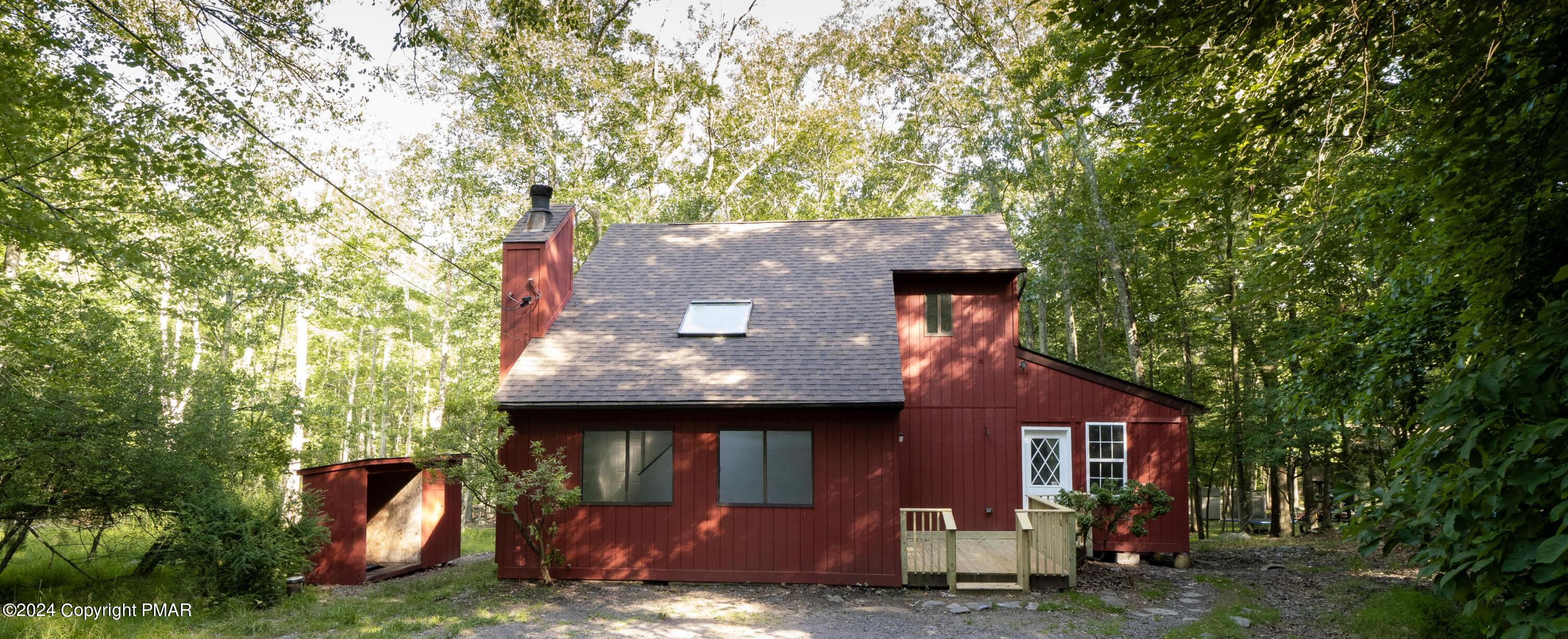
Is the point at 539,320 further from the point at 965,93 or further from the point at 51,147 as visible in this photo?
the point at 965,93

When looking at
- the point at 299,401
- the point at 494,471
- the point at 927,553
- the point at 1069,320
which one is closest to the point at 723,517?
the point at 927,553

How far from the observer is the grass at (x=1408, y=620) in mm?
7332

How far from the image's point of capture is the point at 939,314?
13.3 metres

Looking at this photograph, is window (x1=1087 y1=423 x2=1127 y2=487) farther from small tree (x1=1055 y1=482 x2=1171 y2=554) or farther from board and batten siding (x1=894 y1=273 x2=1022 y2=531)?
board and batten siding (x1=894 y1=273 x2=1022 y2=531)

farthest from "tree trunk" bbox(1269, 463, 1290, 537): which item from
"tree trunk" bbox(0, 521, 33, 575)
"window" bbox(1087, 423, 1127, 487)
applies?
"tree trunk" bbox(0, 521, 33, 575)

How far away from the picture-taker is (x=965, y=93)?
20.8 metres

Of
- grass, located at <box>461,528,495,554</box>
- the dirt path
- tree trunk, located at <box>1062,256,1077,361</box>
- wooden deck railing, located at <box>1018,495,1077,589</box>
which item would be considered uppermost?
tree trunk, located at <box>1062,256,1077,361</box>

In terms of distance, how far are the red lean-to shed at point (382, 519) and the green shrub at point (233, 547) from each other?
1051mm

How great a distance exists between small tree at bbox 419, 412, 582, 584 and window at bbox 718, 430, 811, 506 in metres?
1.93

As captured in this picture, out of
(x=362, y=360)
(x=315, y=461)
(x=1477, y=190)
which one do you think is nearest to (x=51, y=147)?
(x=315, y=461)

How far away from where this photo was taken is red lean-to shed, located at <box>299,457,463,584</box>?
10898 millimetres

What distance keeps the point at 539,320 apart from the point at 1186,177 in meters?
9.09

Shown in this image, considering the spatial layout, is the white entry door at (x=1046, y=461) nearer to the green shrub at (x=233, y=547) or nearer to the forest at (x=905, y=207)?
the forest at (x=905, y=207)

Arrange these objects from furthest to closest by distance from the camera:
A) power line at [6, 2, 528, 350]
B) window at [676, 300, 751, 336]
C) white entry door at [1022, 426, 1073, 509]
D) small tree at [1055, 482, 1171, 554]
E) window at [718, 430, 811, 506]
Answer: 1. white entry door at [1022, 426, 1073, 509]
2. window at [676, 300, 751, 336]
3. small tree at [1055, 482, 1171, 554]
4. window at [718, 430, 811, 506]
5. power line at [6, 2, 528, 350]
